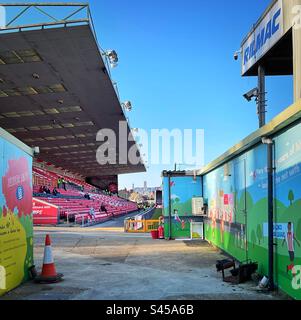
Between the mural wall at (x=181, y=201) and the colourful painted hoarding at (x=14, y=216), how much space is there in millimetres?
9431

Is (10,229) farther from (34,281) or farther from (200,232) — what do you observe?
(200,232)

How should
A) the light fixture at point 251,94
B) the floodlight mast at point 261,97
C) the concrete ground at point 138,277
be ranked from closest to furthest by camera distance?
the concrete ground at point 138,277
the floodlight mast at point 261,97
the light fixture at point 251,94

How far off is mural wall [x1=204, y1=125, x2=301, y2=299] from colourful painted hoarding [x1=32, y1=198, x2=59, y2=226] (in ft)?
65.1

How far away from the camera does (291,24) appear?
1043 centimetres

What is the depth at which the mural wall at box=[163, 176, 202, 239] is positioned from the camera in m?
18.3

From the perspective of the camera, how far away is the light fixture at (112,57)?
22.5 meters

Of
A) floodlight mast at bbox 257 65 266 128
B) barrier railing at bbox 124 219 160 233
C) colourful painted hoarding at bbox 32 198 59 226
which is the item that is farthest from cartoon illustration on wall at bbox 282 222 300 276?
colourful painted hoarding at bbox 32 198 59 226

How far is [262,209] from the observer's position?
8641mm

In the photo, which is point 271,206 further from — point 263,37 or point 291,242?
point 263,37

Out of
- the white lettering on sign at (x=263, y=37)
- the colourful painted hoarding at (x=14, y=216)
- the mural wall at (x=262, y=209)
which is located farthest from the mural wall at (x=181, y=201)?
the colourful painted hoarding at (x=14, y=216)

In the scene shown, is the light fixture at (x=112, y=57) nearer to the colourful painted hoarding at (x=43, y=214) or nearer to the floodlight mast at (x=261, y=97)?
the floodlight mast at (x=261, y=97)

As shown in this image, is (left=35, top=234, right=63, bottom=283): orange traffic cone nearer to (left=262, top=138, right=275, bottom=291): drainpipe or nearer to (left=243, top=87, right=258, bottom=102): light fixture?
(left=262, top=138, right=275, bottom=291): drainpipe
